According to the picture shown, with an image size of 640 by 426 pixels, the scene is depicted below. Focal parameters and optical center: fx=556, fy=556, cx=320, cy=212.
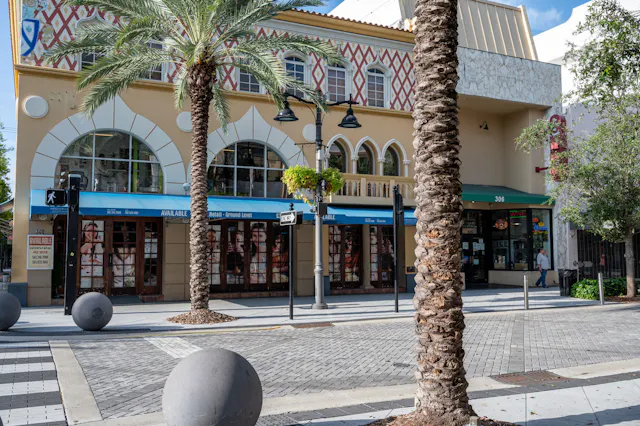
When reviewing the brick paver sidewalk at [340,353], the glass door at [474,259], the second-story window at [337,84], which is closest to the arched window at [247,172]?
the second-story window at [337,84]

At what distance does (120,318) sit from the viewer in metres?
14.6

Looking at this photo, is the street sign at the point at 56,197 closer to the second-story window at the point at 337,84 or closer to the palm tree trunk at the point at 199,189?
the palm tree trunk at the point at 199,189

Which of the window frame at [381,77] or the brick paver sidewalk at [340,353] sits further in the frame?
the window frame at [381,77]

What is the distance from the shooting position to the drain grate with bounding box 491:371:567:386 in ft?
25.7

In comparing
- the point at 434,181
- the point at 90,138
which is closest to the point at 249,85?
the point at 90,138

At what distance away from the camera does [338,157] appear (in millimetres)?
22656

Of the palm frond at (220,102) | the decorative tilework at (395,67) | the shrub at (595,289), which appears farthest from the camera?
the shrub at (595,289)

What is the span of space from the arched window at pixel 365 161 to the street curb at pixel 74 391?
15.1 metres

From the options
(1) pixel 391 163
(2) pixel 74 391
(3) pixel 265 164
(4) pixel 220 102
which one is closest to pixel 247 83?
(3) pixel 265 164

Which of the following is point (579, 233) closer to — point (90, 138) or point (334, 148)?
point (334, 148)

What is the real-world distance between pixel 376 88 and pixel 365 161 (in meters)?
3.16

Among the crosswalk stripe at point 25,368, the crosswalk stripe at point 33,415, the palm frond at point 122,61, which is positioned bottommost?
the crosswalk stripe at point 33,415

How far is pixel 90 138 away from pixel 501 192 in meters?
17.2

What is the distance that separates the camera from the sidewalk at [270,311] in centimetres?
1301
